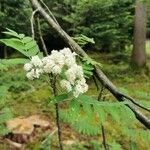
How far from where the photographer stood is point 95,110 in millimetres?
1620

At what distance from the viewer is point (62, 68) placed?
5.69ft

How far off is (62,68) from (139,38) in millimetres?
11688

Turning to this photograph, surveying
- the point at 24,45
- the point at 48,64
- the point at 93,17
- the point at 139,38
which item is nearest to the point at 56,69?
the point at 48,64

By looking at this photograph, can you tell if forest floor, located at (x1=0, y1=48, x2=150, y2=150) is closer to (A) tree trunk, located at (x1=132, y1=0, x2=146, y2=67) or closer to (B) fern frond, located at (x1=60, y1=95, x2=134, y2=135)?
(A) tree trunk, located at (x1=132, y1=0, x2=146, y2=67)

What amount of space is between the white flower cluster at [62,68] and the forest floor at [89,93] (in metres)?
0.92

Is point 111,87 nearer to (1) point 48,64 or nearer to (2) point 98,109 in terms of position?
(2) point 98,109

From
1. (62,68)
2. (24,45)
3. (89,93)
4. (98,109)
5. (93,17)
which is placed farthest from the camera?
(93,17)

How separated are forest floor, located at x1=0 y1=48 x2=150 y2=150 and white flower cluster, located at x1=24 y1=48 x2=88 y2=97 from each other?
92 cm

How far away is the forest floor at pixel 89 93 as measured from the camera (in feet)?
22.5

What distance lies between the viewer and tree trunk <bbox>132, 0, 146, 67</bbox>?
42.0 ft

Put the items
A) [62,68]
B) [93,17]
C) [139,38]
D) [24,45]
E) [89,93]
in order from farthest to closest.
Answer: [139,38]
[93,17]
[89,93]
[24,45]
[62,68]

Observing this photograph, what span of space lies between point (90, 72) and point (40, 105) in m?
7.04

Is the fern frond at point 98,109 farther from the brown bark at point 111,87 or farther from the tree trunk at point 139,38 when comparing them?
the tree trunk at point 139,38

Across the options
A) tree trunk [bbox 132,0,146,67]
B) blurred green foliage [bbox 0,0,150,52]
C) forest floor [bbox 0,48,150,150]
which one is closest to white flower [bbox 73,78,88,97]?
forest floor [bbox 0,48,150,150]
